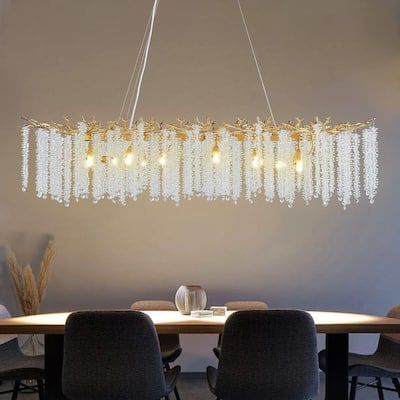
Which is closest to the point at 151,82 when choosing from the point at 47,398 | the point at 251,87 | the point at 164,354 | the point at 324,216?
the point at 251,87

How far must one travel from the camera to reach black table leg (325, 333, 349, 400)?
3113 mm

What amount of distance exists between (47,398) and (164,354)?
95cm

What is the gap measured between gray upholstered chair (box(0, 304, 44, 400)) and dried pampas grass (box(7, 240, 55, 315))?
2.54 feet

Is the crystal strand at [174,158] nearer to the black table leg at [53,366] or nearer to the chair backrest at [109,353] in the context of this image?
the black table leg at [53,366]

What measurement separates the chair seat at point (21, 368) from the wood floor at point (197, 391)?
88cm

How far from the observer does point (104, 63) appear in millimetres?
4996

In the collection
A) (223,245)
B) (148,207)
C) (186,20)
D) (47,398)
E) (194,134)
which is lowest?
(47,398)

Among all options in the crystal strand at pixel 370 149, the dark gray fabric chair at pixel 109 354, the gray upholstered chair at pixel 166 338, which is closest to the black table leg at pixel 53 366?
the dark gray fabric chair at pixel 109 354

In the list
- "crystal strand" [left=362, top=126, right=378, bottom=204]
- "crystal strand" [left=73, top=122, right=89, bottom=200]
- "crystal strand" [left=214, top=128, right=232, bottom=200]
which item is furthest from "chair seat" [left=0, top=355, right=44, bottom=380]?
"crystal strand" [left=362, top=126, right=378, bottom=204]

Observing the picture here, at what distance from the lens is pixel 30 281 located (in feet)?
14.9

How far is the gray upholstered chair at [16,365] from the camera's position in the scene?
3.09 meters

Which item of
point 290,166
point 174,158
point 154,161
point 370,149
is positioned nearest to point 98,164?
point 154,161

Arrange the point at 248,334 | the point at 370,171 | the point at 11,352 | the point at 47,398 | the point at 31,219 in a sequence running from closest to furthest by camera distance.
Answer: the point at 248,334, the point at 47,398, the point at 11,352, the point at 370,171, the point at 31,219

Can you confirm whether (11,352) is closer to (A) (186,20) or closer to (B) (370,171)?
(B) (370,171)
